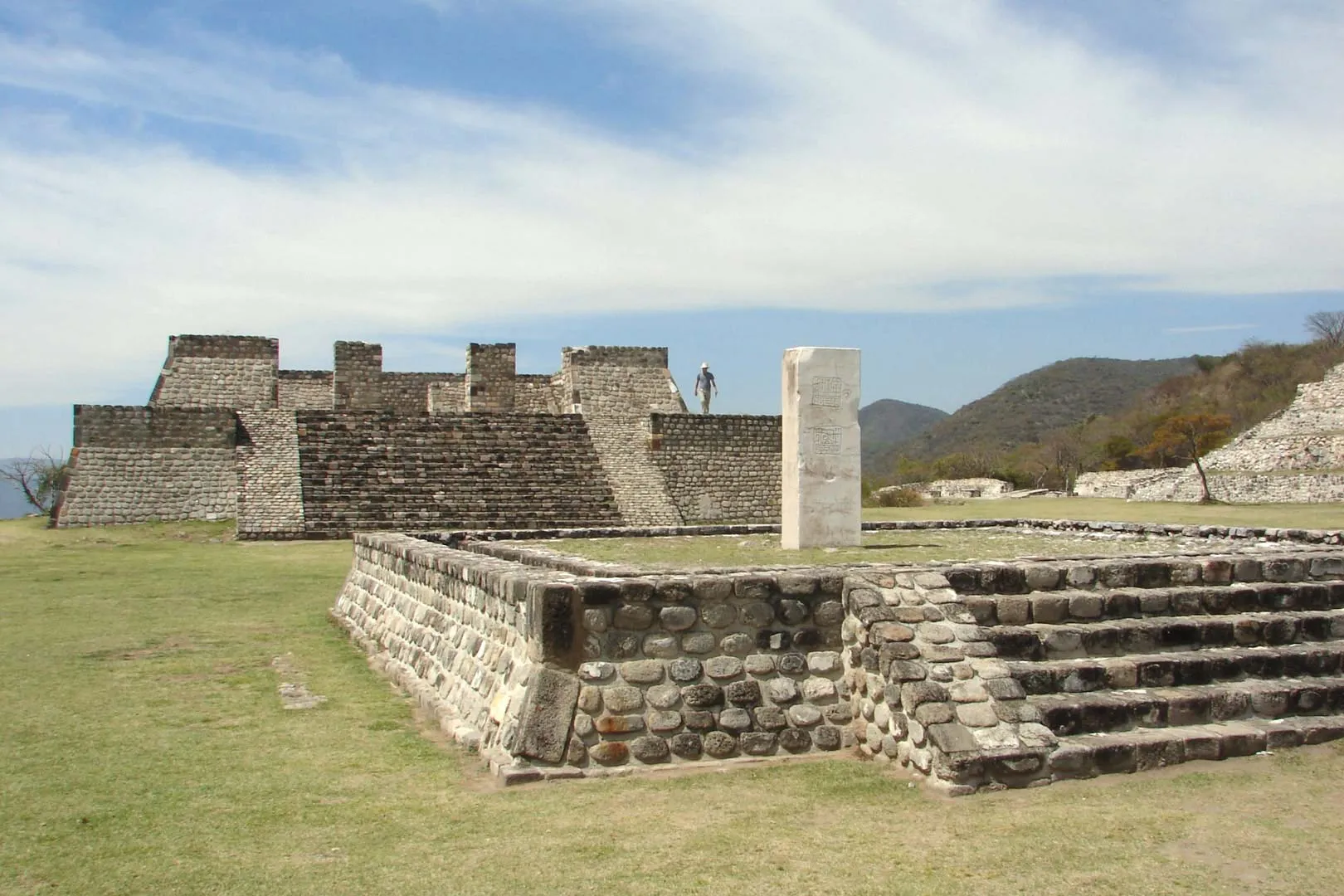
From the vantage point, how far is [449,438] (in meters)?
21.2

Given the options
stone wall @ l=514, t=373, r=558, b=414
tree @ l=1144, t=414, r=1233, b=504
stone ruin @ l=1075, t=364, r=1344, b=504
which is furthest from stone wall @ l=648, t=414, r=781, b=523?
tree @ l=1144, t=414, r=1233, b=504

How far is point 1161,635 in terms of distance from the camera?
20.0ft

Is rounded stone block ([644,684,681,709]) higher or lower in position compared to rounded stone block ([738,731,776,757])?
higher

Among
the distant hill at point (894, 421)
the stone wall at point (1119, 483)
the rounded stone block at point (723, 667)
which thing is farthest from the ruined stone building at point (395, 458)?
the distant hill at point (894, 421)

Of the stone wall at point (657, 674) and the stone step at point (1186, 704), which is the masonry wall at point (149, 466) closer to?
the stone wall at point (657, 674)

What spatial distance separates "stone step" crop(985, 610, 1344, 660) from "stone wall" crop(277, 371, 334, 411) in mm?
22568

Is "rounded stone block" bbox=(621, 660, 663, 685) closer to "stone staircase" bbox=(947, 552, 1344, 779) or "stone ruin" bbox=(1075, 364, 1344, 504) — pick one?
"stone staircase" bbox=(947, 552, 1344, 779)

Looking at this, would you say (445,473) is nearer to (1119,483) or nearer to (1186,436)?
(1119,483)

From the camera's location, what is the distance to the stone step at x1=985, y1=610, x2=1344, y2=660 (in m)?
5.81

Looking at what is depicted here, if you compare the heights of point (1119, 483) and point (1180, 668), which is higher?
point (1119, 483)

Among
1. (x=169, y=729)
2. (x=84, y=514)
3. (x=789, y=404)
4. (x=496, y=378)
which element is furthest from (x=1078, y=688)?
(x=496, y=378)

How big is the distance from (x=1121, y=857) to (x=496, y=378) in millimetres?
21202

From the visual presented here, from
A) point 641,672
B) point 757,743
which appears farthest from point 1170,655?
point 641,672

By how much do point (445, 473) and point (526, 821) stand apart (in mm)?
15937
